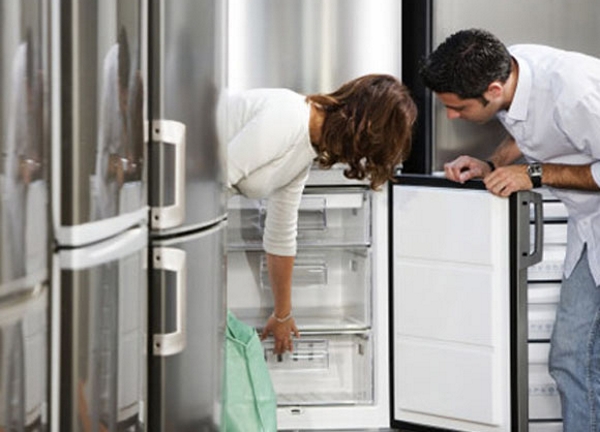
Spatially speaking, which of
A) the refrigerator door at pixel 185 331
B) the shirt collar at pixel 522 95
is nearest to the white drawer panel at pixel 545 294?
the shirt collar at pixel 522 95

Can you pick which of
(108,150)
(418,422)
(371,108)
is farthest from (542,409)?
(108,150)

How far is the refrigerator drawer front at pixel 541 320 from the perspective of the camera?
11.6 feet

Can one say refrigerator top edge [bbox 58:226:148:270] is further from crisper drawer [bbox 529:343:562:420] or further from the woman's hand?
crisper drawer [bbox 529:343:562:420]

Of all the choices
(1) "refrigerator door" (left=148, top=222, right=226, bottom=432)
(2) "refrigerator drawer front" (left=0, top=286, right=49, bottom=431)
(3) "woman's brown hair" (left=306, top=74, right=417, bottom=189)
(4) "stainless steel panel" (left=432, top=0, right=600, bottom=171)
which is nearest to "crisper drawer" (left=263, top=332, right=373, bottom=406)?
(4) "stainless steel panel" (left=432, top=0, right=600, bottom=171)

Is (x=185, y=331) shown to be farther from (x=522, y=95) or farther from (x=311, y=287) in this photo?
(x=311, y=287)

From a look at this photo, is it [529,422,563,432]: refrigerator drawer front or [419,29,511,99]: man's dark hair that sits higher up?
[419,29,511,99]: man's dark hair

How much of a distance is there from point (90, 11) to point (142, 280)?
45cm

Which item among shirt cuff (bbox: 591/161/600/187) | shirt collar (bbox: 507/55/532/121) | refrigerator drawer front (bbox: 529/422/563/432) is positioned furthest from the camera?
refrigerator drawer front (bbox: 529/422/563/432)

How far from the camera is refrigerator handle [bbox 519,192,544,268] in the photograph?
3.13 metres

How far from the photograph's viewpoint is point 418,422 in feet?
11.8

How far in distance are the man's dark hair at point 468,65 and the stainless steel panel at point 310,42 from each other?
387mm

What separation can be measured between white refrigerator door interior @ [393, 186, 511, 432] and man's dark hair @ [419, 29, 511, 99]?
12.9 inches

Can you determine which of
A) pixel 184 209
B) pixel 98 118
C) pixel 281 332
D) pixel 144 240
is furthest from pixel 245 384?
pixel 98 118

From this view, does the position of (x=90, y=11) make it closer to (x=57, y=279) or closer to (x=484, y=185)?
(x=57, y=279)
